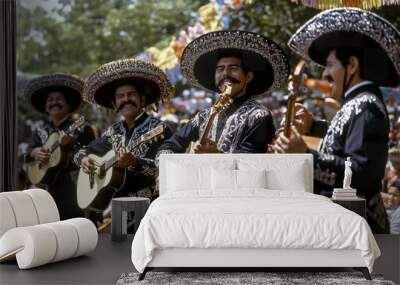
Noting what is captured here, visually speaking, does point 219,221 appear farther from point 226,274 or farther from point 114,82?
point 114,82

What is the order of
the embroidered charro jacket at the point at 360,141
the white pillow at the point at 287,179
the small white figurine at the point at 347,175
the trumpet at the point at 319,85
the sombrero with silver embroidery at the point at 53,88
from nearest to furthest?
the white pillow at the point at 287,179 → the small white figurine at the point at 347,175 → the embroidered charro jacket at the point at 360,141 → the trumpet at the point at 319,85 → the sombrero with silver embroidery at the point at 53,88

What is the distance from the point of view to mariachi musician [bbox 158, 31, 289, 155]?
22.5ft

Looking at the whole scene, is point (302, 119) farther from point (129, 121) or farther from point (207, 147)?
point (129, 121)

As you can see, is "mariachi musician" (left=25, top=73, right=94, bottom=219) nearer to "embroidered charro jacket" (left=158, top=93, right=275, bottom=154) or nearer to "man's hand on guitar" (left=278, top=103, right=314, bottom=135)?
"embroidered charro jacket" (left=158, top=93, right=275, bottom=154)

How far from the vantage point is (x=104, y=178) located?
23.3 feet

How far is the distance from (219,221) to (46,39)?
3.43 meters

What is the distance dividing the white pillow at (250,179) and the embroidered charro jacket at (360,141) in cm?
80

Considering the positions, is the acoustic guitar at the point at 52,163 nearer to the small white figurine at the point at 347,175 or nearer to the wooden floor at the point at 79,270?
the wooden floor at the point at 79,270

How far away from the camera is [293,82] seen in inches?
270

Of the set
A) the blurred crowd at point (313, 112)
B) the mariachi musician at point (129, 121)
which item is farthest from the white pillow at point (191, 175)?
the blurred crowd at point (313, 112)

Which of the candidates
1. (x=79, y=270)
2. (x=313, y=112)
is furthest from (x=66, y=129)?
(x=313, y=112)

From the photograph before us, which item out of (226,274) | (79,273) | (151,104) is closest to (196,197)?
(226,274)

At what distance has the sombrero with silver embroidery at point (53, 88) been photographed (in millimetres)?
7195

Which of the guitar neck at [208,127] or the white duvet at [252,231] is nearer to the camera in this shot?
the white duvet at [252,231]
